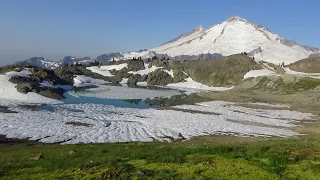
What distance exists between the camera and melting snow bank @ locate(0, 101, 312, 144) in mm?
48625

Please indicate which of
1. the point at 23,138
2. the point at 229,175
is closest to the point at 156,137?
the point at 23,138

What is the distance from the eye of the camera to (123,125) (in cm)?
5959

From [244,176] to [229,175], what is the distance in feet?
1.98

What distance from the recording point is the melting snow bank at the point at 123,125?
1914 inches

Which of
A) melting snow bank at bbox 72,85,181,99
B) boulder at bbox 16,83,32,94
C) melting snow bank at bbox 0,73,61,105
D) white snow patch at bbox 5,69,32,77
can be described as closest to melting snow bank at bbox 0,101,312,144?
melting snow bank at bbox 0,73,61,105

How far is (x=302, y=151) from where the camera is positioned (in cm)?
1811

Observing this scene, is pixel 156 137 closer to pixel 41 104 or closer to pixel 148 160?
pixel 148 160

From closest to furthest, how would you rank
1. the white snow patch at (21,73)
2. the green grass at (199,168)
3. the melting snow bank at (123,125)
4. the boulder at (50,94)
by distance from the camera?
the green grass at (199,168) → the melting snow bank at (123,125) → the boulder at (50,94) → the white snow patch at (21,73)

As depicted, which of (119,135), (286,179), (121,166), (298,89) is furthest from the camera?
(298,89)

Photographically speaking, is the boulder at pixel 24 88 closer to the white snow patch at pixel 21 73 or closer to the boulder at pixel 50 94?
the boulder at pixel 50 94

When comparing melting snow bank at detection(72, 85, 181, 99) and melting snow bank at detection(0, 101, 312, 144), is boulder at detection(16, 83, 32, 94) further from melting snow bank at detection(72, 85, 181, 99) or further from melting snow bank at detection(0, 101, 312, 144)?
melting snow bank at detection(72, 85, 181, 99)

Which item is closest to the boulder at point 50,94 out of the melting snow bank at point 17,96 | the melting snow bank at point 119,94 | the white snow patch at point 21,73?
the melting snow bank at point 17,96

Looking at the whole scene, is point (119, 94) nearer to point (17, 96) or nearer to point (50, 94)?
point (50, 94)

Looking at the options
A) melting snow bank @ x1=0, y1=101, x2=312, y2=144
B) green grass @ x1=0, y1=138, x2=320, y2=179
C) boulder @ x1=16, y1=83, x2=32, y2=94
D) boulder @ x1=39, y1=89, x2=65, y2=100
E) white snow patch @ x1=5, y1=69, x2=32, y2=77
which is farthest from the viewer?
white snow patch @ x1=5, y1=69, x2=32, y2=77
